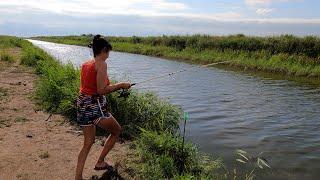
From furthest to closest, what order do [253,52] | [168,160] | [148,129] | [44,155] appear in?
[253,52], [148,129], [44,155], [168,160]

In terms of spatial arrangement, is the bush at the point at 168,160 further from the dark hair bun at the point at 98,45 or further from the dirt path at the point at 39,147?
the dark hair bun at the point at 98,45

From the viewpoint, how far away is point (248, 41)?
31047mm

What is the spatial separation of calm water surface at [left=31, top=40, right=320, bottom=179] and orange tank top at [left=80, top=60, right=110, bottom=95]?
3.33m

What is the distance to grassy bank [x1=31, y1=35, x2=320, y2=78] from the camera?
24.3 metres

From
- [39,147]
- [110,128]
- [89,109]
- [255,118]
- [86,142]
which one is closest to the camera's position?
[89,109]

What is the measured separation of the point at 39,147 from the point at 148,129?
2.09 m

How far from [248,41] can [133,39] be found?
2551 cm

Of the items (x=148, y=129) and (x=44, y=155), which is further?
(x=148, y=129)

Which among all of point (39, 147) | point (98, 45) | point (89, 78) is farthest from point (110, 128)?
point (39, 147)

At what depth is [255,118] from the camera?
A: 12094 mm

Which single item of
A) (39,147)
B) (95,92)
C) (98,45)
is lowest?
(39,147)

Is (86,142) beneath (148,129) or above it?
above

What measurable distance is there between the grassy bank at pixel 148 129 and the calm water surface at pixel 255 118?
36.0 inches

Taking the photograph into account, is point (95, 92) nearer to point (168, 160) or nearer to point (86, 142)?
point (86, 142)
